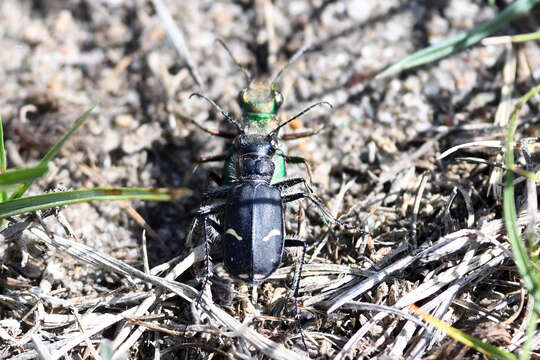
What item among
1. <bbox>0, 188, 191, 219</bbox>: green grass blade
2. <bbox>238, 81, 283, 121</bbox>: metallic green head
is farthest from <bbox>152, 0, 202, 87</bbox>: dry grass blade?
<bbox>0, 188, 191, 219</bbox>: green grass blade

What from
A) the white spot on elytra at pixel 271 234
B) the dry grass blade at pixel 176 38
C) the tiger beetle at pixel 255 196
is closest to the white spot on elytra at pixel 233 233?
the tiger beetle at pixel 255 196

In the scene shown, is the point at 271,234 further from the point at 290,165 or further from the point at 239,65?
the point at 239,65

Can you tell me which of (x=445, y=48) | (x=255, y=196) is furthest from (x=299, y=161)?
(x=445, y=48)

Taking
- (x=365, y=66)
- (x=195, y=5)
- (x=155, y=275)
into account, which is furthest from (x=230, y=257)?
(x=195, y=5)

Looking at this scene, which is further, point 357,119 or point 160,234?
point 357,119

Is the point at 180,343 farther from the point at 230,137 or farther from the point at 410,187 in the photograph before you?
the point at 410,187

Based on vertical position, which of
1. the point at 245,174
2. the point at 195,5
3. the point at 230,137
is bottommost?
the point at 245,174

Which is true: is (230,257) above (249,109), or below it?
below

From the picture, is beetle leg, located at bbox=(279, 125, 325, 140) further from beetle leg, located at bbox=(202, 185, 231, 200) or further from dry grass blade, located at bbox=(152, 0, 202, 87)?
dry grass blade, located at bbox=(152, 0, 202, 87)

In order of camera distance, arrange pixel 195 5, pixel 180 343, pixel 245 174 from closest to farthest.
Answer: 1. pixel 180 343
2. pixel 245 174
3. pixel 195 5
